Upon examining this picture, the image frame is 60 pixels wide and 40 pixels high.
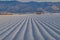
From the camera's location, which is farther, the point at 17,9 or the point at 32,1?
the point at 32,1

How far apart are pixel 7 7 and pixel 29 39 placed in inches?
395

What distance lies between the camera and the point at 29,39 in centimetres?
174

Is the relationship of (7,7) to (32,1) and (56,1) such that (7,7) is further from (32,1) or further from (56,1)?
(56,1)

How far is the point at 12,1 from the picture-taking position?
11.6 meters

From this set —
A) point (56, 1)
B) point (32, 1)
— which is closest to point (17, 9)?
point (32, 1)

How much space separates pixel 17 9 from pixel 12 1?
85 cm

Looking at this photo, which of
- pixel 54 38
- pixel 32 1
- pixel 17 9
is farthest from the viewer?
pixel 32 1

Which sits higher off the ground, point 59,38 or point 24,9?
point 24,9

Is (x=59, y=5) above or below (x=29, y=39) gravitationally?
above

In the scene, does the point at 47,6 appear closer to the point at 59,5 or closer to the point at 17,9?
the point at 59,5

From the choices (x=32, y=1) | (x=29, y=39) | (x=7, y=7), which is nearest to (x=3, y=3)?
(x=7, y=7)

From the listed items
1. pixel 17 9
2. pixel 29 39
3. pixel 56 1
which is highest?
pixel 56 1

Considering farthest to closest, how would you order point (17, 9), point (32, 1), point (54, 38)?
point (32, 1), point (17, 9), point (54, 38)

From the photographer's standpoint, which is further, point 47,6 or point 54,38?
point 47,6
